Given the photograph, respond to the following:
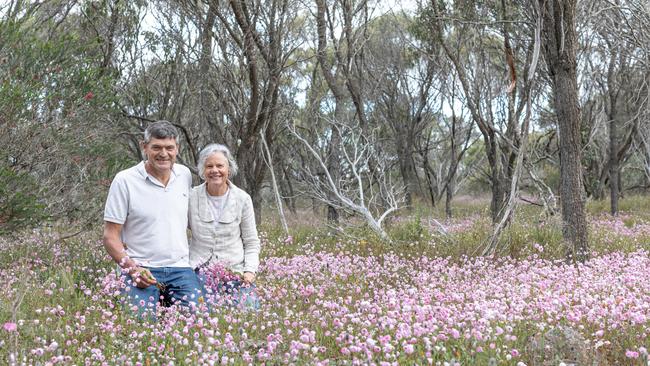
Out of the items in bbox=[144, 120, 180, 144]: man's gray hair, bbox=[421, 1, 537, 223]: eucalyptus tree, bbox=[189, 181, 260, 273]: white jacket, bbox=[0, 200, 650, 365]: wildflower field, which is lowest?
bbox=[0, 200, 650, 365]: wildflower field

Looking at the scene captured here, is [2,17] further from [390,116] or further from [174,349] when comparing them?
[390,116]

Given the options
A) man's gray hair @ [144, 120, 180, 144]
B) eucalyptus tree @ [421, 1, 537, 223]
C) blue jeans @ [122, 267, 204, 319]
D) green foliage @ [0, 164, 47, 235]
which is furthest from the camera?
eucalyptus tree @ [421, 1, 537, 223]

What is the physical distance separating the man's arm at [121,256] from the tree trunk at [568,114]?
4587 millimetres

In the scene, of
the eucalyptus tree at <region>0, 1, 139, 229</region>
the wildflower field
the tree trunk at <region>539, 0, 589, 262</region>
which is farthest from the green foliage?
the tree trunk at <region>539, 0, 589, 262</region>

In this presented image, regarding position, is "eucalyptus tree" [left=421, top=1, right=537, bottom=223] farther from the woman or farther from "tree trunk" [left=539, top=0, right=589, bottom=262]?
the woman

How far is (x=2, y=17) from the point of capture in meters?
7.13

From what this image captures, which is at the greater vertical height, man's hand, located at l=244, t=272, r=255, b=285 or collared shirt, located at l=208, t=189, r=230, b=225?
collared shirt, located at l=208, t=189, r=230, b=225

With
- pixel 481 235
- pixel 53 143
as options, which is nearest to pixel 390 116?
pixel 481 235

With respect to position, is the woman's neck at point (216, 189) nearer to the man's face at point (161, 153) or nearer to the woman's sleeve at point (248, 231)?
the woman's sleeve at point (248, 231)

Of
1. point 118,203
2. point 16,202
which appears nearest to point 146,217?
point 118,203

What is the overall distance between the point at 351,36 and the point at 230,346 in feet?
38.4

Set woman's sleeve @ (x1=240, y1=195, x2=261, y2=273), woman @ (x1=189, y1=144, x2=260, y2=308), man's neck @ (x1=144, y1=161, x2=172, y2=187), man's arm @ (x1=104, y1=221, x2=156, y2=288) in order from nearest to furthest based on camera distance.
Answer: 1. man's arm @ (x1=104, y1=221, x2=156, y2=288)
2. man's neck @ (x1=144, y1=161, x2=172, y2=187)
3. woman @ (x1=189, y1=144, x2=260, y2=308)
4. woman's sleeve @ (x1=240, y1=195, x2=261, y2=273)

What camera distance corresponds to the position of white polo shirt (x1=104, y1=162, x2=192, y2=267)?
17.1 feet

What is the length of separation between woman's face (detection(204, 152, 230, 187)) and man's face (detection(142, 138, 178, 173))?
1.07ft
